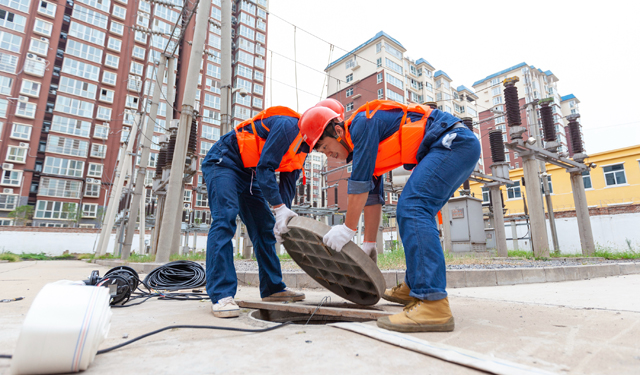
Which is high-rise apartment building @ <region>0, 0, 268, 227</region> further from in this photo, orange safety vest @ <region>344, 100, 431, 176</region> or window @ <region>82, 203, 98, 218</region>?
orange safety vest @ <region>344, 100, 431, 176</region>

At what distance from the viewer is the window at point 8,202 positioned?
3222 cm

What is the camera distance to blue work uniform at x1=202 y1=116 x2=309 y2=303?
7.68 ft

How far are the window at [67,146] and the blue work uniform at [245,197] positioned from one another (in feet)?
140

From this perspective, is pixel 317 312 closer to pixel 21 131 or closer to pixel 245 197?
pixel 245 197

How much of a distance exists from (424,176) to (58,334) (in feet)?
5.81

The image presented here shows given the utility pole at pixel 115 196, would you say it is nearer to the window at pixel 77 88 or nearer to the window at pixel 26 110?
the window at pixel 26 110

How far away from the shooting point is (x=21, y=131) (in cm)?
3403

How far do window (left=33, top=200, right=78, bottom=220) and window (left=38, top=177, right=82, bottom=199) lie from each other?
97cm

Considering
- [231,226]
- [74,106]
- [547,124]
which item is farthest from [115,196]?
[74,106]

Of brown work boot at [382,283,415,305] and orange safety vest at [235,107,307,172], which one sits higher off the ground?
orange safety vest at [235,107,307,172]

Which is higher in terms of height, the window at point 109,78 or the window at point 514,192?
the window at point 109,78

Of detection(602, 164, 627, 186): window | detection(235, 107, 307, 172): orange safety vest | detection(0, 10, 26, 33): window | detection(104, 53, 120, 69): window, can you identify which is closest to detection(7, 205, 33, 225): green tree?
detection(104, 53, 120, 69): window

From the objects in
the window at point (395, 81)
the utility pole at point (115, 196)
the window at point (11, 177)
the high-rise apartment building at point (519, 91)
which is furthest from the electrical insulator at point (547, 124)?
the window at point (11, 177)

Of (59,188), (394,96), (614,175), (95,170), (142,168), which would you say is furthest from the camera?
(394,96)
